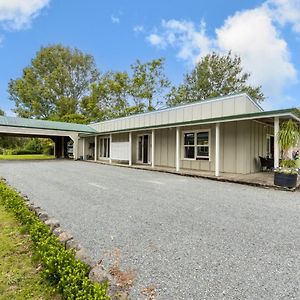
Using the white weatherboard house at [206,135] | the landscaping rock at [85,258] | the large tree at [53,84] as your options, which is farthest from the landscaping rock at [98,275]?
the large tree at [53,84]

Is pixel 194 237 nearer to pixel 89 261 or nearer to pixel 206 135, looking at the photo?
pixel 89 261

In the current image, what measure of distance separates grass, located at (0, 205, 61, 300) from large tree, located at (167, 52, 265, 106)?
29.2 metres

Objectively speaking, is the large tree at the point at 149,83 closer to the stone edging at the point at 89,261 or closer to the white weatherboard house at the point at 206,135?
the white weatherboard house at the point at 206,135

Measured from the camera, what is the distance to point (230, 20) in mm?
17734

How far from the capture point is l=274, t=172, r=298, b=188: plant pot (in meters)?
7.50

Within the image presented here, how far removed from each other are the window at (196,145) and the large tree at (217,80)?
18721mm

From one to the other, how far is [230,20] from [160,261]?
64.0 ft

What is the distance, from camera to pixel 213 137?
1173cm

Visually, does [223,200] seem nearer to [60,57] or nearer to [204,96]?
[204,96]

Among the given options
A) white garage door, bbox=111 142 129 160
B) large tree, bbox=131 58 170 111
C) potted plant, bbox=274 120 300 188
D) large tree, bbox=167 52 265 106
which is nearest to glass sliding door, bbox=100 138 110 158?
white garage door, bbox=111 142 129 160

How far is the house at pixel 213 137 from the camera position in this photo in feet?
32.8

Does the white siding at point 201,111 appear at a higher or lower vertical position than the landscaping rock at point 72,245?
higher

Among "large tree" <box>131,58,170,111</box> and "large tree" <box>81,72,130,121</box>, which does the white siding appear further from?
"large tree" <box>81,72,130,121</box>

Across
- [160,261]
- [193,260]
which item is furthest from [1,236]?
[193,260]
